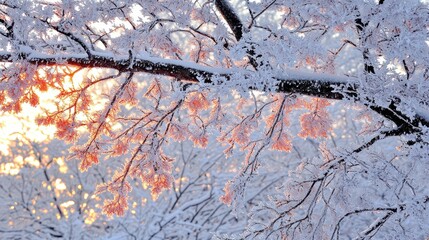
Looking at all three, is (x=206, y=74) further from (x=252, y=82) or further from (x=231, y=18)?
(x=231, y=18)

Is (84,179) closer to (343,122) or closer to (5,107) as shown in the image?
(343,122)

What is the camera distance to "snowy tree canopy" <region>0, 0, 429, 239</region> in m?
2.58

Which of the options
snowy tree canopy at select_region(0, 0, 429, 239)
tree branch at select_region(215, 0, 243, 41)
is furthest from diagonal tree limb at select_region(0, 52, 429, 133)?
tree branch at select_region(215, 0, 243, 41)

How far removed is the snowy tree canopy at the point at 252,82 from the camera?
2.58 meters

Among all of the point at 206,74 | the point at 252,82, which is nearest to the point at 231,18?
the point at 206,74

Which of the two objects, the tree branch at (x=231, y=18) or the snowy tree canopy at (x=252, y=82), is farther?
the tree branch at (x=231, y=18)

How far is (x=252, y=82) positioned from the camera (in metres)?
2.59

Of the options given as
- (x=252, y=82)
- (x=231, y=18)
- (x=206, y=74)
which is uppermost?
(x=231, y=18)

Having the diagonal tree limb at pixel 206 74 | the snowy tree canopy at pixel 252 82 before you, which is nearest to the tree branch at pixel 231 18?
the snowy tree canopy at pixel 252 82

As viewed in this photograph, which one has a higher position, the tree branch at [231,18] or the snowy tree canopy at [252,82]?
the tree branch at [231,18]

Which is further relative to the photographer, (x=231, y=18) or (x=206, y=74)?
(x=231, y=18)

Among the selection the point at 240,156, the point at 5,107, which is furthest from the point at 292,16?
the point at 240,156

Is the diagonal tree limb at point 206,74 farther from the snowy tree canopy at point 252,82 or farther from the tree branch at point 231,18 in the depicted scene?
the tree branch at point 231,18

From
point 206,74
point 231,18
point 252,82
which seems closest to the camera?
point 252,82
